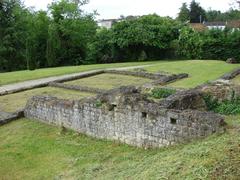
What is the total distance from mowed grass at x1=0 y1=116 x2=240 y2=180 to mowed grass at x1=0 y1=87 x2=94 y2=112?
2.33 m

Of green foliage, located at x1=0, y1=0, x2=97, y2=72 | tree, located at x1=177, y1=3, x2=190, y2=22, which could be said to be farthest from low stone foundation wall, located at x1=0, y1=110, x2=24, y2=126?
tree, located at x1=177, y1=3, x2=190, y2=22

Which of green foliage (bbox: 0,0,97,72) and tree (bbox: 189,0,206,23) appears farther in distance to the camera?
tree (bbox: 189,0,206,23)

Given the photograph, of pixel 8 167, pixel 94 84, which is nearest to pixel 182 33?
pixel 94 84

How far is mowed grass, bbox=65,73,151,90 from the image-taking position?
19402 millimetres

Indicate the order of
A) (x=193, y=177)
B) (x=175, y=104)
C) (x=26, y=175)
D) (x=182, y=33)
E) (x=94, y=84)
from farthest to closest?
(x=182, y=33), (x=94, y=84), (x=175, y=104), (x=26, y=175), (x=193, y=177)

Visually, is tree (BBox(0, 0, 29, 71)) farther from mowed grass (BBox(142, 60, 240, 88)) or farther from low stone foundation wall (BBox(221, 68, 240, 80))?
low stone foundation wall (BBox(221, 68, 240, 80))

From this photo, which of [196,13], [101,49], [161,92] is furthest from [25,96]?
[196,13]

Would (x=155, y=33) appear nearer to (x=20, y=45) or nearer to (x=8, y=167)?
(x=20, y=45)

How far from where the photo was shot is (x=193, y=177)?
17.7 ft

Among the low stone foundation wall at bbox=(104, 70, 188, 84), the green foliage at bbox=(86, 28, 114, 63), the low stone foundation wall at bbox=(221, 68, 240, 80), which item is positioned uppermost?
the green foliage at bbox=(86, 28, 114, 63)

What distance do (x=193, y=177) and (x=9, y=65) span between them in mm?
37203

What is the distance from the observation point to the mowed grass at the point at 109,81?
1940 cm

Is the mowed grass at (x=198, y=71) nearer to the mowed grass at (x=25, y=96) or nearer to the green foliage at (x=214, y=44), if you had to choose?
the mowed grass at (x=25, y=96)

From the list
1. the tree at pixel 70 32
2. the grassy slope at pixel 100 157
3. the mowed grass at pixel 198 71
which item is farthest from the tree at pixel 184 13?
the grassy slope at pixel 100 157
